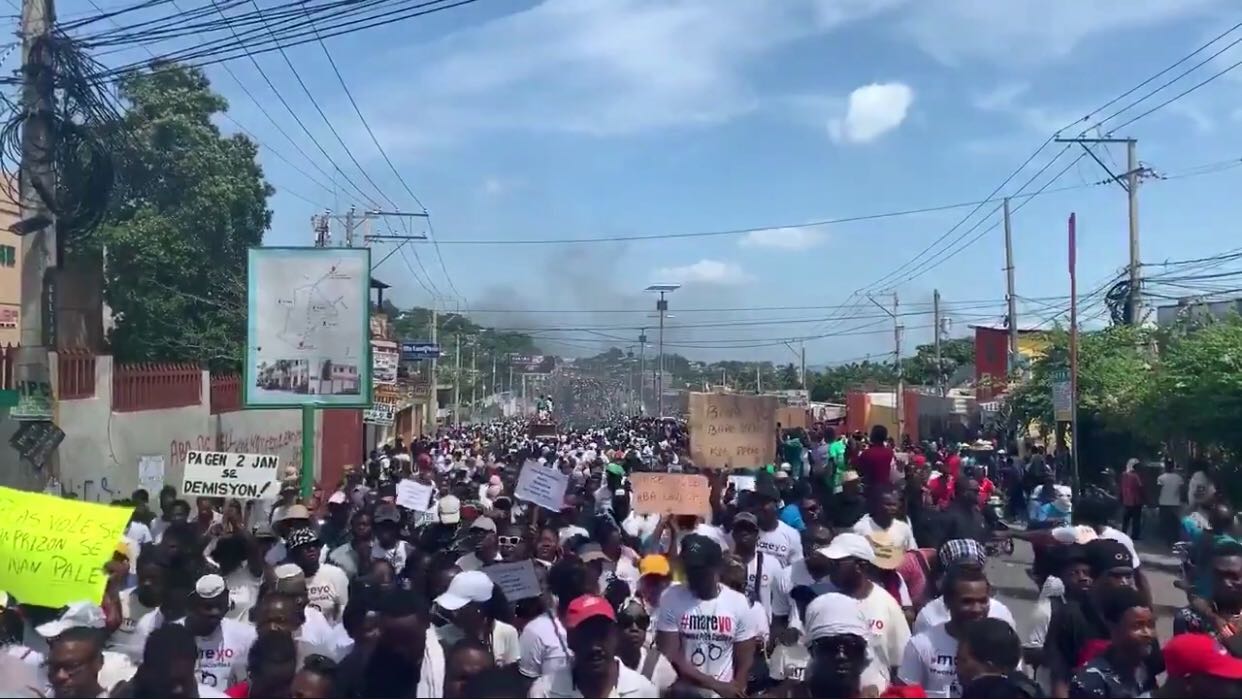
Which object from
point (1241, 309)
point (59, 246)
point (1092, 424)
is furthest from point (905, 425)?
point (59, 246)

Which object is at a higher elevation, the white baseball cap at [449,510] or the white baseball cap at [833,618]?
the white baseball cap at [833,618]

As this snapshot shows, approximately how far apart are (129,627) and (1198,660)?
5.22 metres

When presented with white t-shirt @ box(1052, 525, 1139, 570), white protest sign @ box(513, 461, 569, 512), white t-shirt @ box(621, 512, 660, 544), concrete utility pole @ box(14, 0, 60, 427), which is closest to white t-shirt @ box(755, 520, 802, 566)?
white t-shirt @ box(1052, 525, 1139, 570)

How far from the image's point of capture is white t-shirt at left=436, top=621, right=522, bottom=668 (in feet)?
20.1

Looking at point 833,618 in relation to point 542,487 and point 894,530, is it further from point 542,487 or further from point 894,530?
point 542,487

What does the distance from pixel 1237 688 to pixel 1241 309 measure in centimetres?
3147

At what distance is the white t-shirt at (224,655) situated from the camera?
5.70m

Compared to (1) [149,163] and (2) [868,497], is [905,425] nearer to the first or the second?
(1) [149,163]

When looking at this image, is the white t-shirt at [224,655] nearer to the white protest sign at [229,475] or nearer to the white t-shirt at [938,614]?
the white t-shirt at [938,614]

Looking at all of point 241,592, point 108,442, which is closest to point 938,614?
point 241,592

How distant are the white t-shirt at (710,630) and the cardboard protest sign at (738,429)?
8.37m

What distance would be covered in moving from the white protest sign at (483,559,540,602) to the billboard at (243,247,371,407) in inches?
378

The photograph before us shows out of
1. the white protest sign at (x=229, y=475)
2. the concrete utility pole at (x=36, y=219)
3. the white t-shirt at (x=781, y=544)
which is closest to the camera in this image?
the white t-shirt at (x=781, y=544)

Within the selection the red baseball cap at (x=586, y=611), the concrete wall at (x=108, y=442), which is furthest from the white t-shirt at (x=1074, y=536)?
the concrete wall at (x=108, y=442)
